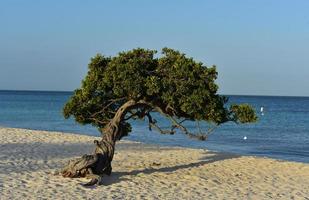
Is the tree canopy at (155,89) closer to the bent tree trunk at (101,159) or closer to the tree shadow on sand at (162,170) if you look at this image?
the bent tree trunk at (101,159)

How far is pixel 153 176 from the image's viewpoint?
14.3 metres

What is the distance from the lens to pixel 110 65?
44.5 ft

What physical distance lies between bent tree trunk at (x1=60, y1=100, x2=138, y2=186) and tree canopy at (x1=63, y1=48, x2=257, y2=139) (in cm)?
20

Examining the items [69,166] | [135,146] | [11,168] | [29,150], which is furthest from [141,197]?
[135,146]

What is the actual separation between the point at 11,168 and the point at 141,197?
15.5 feet

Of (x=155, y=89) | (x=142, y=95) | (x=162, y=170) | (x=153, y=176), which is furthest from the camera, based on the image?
(x=162, y=170)

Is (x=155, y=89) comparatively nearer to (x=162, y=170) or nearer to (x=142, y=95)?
(x=142, y=95)

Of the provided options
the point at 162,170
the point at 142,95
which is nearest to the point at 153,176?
the point at 162,170

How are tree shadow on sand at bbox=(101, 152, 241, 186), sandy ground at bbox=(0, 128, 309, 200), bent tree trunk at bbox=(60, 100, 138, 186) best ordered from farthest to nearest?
tree shadow on sand at bbox=(101, 152, 241, 186) < bent tree trunk at bbox=(60, 100, 138, 186) < sandy ground at bbox=(0, 128, 309, 200)

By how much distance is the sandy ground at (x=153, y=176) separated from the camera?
38.8 ft

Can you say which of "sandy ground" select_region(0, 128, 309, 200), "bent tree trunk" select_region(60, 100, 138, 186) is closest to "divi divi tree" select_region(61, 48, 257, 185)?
"bent tree trunk" select_region(60, 100, 138, 186)

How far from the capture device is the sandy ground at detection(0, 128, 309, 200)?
11812mm

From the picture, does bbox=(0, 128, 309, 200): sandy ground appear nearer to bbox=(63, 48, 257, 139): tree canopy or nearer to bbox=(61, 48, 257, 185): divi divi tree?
bbox=(61, 48, 257, 185): divi divi tree

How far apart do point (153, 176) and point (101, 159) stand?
1.70 m
